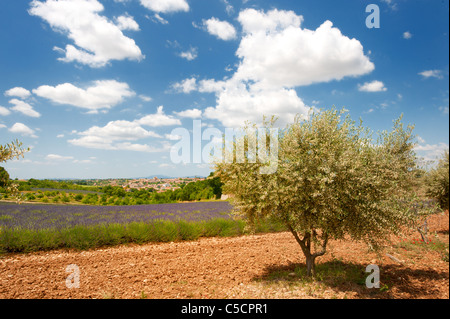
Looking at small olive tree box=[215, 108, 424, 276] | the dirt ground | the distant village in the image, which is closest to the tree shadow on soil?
the dirt ground

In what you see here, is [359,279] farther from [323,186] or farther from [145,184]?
[145,184]

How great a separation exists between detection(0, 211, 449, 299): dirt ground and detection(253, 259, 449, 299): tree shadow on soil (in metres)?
0.03

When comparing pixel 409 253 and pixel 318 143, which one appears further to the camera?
pixel 409 253

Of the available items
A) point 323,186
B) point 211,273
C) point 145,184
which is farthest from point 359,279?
point 145,184

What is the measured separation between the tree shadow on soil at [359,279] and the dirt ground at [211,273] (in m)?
0.03

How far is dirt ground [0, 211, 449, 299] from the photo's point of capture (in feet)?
21.8

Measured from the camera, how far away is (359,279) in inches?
306

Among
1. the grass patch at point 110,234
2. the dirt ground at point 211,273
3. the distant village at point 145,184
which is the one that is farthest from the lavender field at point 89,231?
the distant village at point 145,184

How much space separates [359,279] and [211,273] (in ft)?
16.2

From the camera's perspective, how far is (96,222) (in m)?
12.7

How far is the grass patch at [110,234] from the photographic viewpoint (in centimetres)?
952
